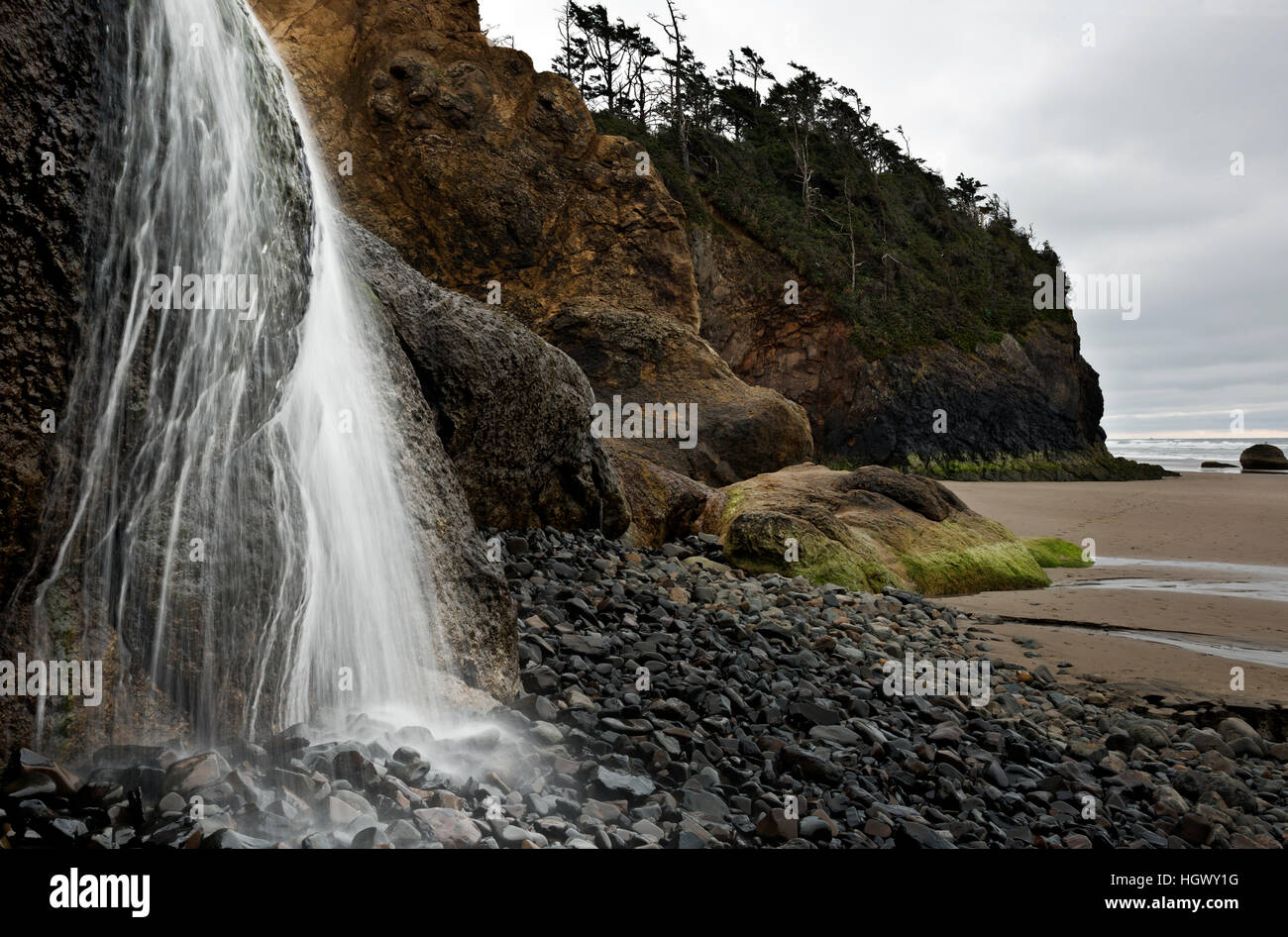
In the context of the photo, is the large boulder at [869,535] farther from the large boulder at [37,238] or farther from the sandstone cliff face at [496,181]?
the large boulder at [37,238]

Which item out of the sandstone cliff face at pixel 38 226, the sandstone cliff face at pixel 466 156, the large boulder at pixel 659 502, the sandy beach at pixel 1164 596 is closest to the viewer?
the sandstone cliff face at pixel 38 226

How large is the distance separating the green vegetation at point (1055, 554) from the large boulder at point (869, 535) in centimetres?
162

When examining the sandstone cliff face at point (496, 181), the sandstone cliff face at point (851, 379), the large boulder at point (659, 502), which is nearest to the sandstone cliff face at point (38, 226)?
the large boulder at point (659, 502)

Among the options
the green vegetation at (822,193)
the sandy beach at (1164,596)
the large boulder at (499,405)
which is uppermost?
the green vegetation at (822,193)

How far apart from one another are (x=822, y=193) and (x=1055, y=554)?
2852 centimetres

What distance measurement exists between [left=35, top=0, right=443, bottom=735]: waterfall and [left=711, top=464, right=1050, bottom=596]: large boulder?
530 centimetres

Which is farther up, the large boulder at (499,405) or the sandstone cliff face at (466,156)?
the sandstone cliff face at (466,156)

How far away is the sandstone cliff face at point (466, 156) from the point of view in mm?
11273

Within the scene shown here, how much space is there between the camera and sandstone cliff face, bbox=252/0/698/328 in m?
11.3

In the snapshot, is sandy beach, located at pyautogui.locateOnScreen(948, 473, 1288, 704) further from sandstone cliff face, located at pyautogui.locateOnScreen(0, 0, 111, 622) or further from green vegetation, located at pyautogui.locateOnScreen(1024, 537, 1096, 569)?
sandstone cliff face, located at pyautogui.locateOnScreen(0, 0, 111, 622)

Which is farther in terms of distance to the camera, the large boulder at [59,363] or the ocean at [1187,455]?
the ocean at [1187,455]

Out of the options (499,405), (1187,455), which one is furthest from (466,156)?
(1187,455)

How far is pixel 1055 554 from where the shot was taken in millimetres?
13156

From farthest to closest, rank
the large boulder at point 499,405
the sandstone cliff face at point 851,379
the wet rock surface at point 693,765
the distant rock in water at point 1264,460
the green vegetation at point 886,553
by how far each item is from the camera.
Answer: the distant rock in water at point 1264,460
the sandstone cliff face at point 851,379
the green vegetation at point 886,553
the large boulder at point 499,405
the wet rock surface at point 693,765
